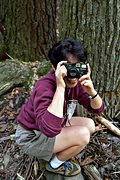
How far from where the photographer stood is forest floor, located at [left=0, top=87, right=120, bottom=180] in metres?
3.08

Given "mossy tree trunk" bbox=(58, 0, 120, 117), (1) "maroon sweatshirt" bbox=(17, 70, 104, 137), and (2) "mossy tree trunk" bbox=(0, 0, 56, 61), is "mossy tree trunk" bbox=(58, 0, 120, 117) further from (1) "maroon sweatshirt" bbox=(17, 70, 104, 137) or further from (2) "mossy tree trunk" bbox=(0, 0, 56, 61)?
(2) "mossy tree trunk" bbox=(0, 0, 56, 61)

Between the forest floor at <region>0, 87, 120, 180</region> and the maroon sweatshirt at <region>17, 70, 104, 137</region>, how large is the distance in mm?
461

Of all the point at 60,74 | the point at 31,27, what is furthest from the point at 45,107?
the point at 31,27

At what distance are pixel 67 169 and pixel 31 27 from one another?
227 centimetres

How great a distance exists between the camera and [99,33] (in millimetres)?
3123

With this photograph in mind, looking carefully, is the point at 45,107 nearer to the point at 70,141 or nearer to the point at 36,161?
the point at 70,141

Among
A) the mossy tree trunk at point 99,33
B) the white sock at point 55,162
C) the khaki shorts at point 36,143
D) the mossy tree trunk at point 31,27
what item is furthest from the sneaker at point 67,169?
the mossy tree trunk at point 31,27

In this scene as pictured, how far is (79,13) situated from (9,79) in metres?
1.12

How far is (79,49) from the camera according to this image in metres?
2.58

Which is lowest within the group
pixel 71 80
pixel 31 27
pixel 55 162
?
pixel 55 162

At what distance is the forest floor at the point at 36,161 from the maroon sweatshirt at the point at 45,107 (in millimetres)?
461

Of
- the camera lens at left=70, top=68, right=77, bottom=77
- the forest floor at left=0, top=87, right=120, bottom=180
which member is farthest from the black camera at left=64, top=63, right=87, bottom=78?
the forest floor at left=0, top=87, right=120, bottom=180

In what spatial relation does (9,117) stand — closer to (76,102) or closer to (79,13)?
(76,102)

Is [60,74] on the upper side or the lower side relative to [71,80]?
upper
